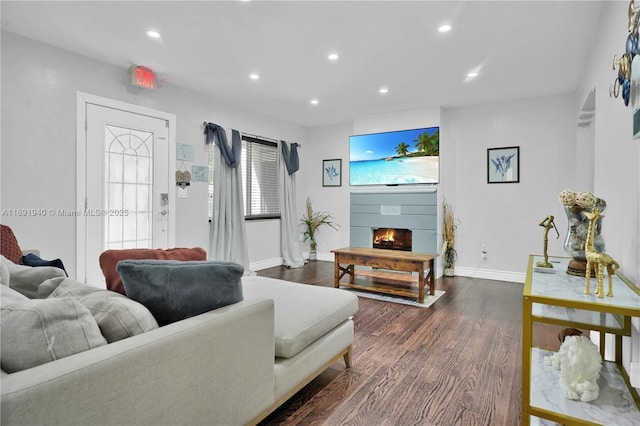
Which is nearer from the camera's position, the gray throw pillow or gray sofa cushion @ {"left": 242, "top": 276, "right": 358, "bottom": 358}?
the gray throw pillow

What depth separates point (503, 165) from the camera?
486cm

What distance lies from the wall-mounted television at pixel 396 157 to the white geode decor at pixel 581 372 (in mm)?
3642

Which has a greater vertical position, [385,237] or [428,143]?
[428,143]

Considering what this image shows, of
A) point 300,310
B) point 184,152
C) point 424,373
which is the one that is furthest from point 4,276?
point 184,152

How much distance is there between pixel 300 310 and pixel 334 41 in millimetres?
2387

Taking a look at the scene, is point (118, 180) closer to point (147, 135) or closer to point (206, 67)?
point (147, 135)

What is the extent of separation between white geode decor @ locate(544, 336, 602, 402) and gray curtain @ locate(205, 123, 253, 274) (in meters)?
4.02

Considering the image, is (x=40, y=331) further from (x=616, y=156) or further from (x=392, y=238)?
(x=392, y=238)

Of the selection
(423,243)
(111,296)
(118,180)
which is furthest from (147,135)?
(423,243)

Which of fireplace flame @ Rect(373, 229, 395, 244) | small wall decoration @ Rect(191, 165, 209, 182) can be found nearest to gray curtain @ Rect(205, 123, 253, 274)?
small wall decoration @ Rect(191, 165, 209, 182)

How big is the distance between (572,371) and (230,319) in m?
1.50

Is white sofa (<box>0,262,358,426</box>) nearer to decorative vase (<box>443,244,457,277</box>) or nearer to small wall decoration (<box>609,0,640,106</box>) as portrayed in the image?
small wall decoration (<box>609,0,640,106</box>)

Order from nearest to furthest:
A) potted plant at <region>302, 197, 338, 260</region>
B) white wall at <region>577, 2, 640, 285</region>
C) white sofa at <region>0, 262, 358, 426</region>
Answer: white sofa at <region>0, 262, 358, 426</region>, white wall at <region>577, 2, 640, 285</region>, potted plant at <region>302, 197, 338, 260</region>

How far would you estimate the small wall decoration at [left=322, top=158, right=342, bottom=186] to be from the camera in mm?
6352
